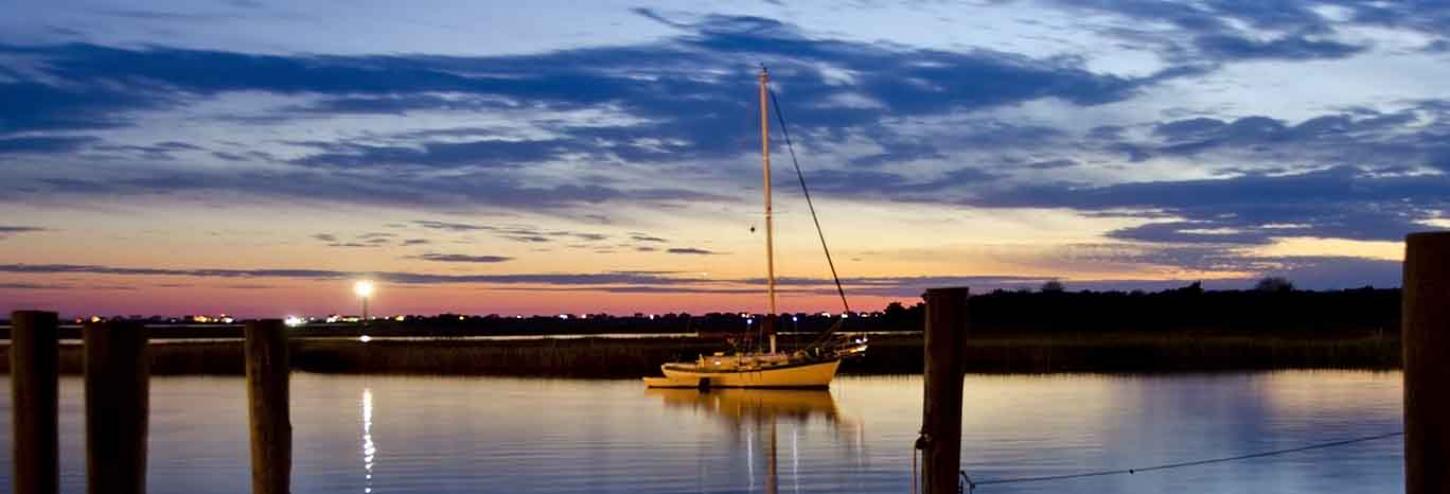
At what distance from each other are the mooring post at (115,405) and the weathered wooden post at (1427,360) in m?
8.47

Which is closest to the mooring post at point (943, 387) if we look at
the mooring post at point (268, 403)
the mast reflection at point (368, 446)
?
the mooring post at point (268, 403)

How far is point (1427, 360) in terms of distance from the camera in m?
8.27

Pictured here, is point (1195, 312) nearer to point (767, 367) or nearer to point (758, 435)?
point (767, 367)

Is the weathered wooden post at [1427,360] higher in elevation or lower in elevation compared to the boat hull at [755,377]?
higher

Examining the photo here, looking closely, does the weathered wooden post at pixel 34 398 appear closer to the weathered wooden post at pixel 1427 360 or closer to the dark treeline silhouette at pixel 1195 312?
the weathered wooden post at pixel 1427 360

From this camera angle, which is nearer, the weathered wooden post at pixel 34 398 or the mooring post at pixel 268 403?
the mooring post at pixel 268 403

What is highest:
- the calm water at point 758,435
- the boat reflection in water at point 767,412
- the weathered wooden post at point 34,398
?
the weathered wooden post at point 34,398

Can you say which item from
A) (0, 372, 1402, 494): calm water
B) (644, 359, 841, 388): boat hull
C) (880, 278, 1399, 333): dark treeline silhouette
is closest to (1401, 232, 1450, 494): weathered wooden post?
(0, 372, 1402, 494): calm water

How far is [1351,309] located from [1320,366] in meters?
39.1

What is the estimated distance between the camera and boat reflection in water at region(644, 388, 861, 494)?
35.9m

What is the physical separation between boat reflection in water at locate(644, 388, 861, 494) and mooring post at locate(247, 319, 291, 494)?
632 inches

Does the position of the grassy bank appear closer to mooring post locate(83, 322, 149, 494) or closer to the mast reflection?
the mast reflection

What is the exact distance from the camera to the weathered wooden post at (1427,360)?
8.15 meters

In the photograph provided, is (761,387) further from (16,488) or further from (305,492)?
(16,488)
